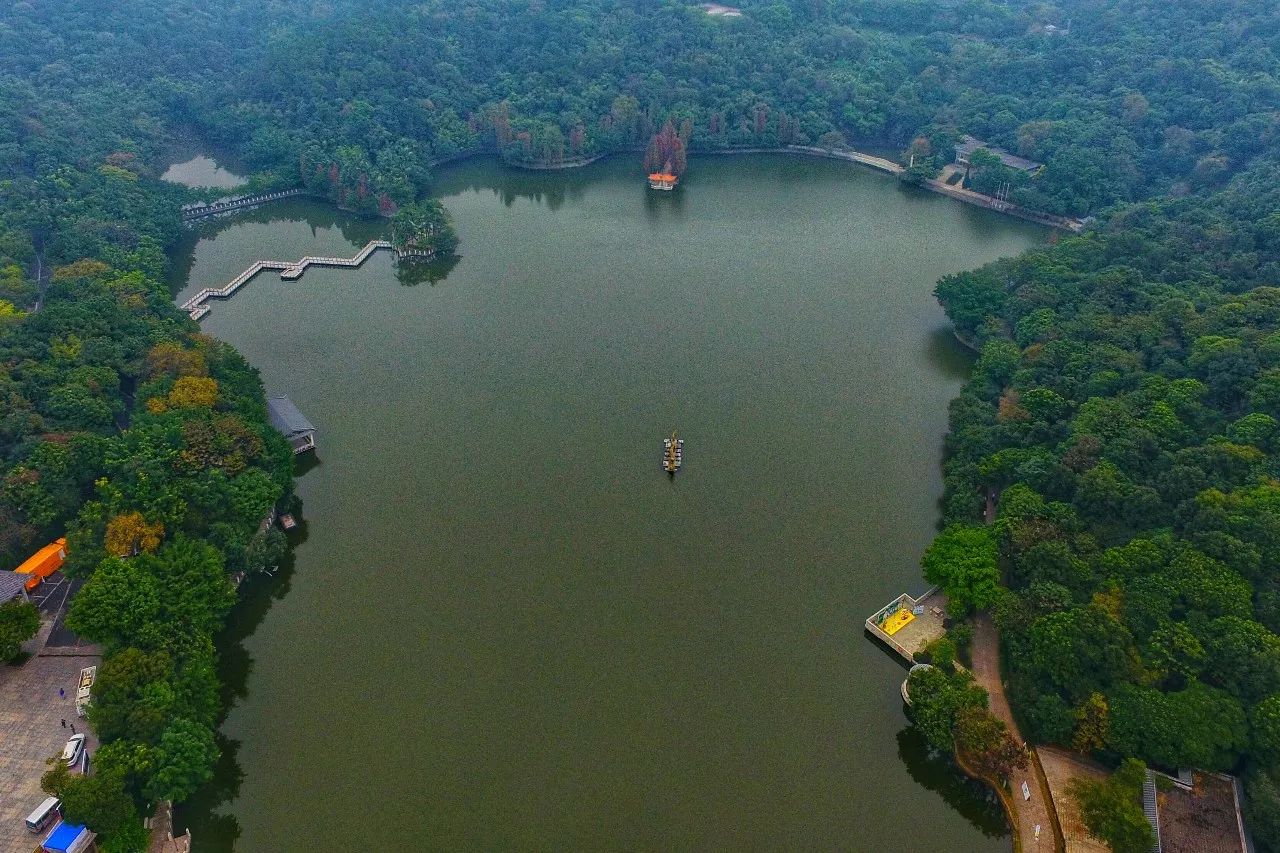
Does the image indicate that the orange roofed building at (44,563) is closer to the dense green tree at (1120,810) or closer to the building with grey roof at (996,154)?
the dense green tree at (1120,810)

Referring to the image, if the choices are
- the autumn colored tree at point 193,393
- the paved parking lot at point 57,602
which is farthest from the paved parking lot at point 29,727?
the autumn colored tree at point 193,393

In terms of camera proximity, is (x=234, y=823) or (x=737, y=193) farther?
(x=737, y=193)

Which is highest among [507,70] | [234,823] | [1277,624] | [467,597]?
[507,70]

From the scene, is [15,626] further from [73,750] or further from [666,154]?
[666,154]

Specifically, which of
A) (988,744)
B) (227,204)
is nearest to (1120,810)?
(988,744)

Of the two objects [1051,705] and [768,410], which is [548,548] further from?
[1051,705]

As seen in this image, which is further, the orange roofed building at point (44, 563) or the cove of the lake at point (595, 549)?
the orange roofed building at point (44, 563)

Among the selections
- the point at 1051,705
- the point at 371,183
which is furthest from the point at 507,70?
the point at 1051,705
